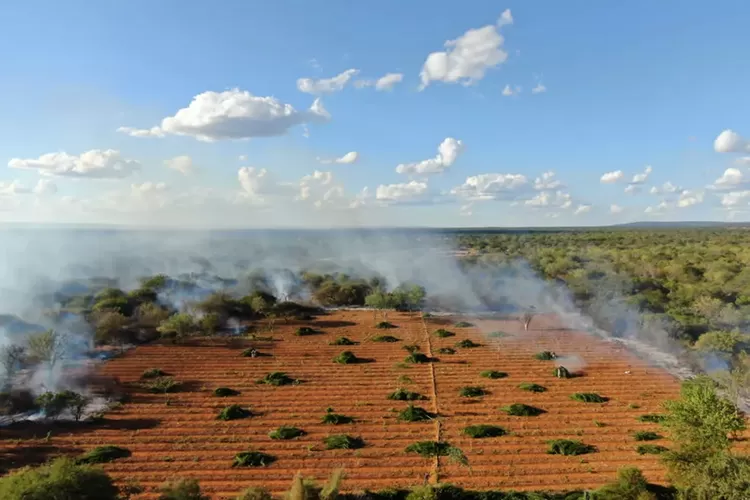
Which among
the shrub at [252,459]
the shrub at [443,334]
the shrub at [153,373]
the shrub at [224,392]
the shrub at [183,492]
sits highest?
the shrub at [183,492]

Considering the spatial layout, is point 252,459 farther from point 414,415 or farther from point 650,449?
point 650,449

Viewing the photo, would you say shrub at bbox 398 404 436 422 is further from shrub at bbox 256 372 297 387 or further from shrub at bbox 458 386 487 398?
shrub at bbox 256 372 297 387

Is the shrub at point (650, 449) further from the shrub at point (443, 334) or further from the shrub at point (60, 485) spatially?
the shrub at point (443, 334)

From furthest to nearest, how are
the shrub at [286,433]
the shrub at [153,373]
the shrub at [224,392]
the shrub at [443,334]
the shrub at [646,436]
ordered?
the shrub at [443,334] < the shrub at [153,373] < the shrub at [224,392] < the shrub at [286,433] < the shrub at [646,436]

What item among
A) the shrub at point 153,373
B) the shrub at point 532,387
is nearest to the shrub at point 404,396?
the shrub at point 532,387

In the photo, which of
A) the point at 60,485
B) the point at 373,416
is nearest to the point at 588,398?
the point at 373,416

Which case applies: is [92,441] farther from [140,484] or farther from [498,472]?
[498,472]
